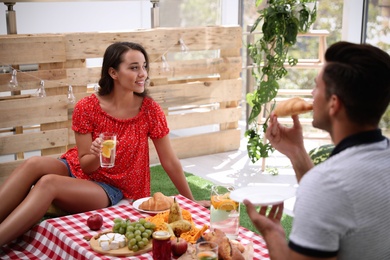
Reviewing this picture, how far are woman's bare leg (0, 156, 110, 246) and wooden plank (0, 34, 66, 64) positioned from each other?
54.4 inches

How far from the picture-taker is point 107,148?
10.9 feet

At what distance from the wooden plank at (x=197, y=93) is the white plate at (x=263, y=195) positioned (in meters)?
3.38

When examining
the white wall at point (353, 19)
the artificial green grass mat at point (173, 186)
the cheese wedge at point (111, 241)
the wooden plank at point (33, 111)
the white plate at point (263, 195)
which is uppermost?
the white wall at point (353, 19)

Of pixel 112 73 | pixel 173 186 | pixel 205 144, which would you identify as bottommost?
pixel 173 186

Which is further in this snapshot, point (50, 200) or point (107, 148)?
point (50, 200)

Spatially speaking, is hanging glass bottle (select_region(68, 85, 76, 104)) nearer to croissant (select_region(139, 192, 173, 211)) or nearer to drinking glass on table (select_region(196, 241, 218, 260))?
croissant (select_region(139, 192, 173, 211))

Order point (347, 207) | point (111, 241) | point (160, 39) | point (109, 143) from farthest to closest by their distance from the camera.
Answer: point (160, 39) < point (109, 143) < point (111, 241) < point (347, 207)

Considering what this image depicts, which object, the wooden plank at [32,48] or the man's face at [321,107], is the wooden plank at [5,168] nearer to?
the wooden plank at [32,48]

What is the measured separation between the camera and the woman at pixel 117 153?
12.2ft

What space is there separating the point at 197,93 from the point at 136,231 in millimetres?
3283

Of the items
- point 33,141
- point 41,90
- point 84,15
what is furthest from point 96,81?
point 84,15

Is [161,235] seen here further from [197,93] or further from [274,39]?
[197,93]

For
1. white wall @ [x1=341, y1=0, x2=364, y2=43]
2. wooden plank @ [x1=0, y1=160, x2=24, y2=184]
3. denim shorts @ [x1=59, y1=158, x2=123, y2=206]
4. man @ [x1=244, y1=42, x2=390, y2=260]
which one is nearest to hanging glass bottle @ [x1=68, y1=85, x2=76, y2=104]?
wooden plank @ [x1=0, y1=160, x2=24, y2=184]

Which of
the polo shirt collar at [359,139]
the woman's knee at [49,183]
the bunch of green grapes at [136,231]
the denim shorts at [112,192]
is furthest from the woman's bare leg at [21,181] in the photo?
the polo shirt collar at [359,139]
